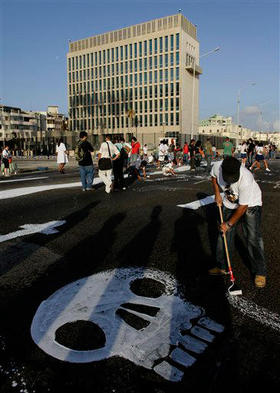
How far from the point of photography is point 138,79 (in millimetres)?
86250

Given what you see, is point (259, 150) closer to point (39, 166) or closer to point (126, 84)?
point (39, 166)

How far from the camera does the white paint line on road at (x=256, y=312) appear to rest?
9.69 feet

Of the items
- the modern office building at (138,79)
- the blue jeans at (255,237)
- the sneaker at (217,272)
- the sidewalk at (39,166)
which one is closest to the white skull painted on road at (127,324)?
the sneaker at (217,272)

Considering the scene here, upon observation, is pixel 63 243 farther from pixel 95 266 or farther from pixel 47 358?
pixel 47 358

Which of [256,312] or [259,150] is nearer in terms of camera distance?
[256,312]

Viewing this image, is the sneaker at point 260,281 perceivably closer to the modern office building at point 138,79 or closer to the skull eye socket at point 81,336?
the skull eye socket at point 81,336

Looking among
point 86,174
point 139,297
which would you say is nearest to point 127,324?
point 139,297

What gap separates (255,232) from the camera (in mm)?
3861

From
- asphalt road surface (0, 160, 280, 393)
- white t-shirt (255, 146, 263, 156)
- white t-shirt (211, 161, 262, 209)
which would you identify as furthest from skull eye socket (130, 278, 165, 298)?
white t-shirt (255, 146, 263, 156)

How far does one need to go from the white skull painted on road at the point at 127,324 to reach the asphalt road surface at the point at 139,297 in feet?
0.06

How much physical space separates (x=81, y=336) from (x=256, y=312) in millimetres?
1643

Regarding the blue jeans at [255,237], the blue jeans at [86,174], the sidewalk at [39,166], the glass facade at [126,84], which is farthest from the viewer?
the glass facade at [126,84]

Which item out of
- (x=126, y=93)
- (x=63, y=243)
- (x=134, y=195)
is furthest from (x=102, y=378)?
(x=126, y=93)

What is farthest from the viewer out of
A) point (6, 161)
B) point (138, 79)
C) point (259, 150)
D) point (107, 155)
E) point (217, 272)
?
point (138, 79)
